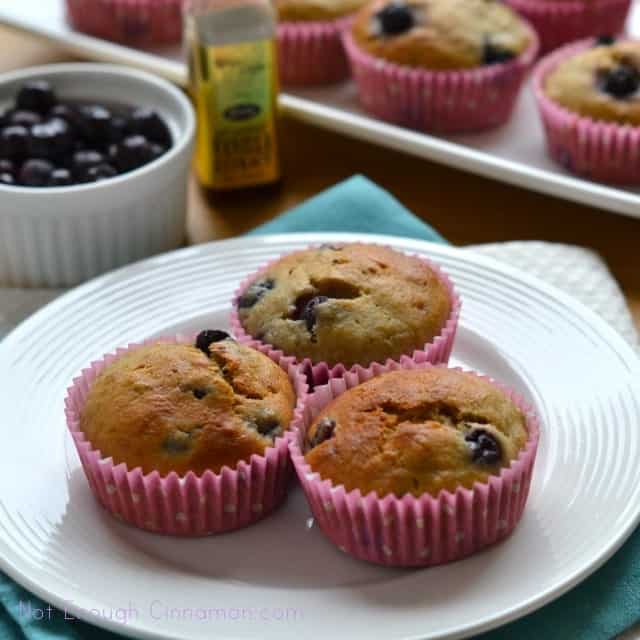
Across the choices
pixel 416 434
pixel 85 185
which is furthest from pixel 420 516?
pixel 85 185

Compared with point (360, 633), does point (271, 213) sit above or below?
below

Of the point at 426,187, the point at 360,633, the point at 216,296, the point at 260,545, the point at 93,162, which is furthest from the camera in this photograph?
the point at 426,187

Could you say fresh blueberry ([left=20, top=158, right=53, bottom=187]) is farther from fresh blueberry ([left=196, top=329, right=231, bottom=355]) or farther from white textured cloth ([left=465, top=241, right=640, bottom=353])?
white textured cloth ([left=465, top=241, right=640, bottom=353])

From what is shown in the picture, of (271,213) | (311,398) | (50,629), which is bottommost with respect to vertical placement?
(271,213)

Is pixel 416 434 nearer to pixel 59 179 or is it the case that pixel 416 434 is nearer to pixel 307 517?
pixel 307 517

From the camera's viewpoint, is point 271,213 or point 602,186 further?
point 271,213

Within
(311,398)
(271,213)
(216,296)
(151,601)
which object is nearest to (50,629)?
(151,601)

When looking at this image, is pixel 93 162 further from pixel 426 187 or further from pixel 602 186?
pixel 602 186

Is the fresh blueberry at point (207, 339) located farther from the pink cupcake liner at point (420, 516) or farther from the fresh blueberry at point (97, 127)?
the fresh blueberry at point (97, 127)
